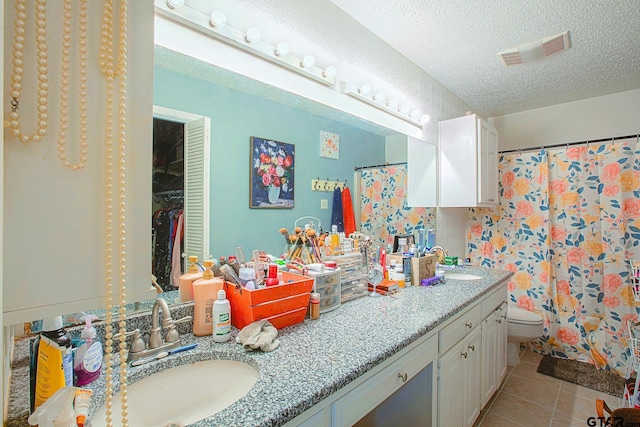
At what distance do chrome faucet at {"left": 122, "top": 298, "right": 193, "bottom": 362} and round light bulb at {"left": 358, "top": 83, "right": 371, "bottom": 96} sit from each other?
4.74 feet

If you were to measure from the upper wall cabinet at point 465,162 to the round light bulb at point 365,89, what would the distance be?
105 cm

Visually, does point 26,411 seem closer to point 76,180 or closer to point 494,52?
point 76,180

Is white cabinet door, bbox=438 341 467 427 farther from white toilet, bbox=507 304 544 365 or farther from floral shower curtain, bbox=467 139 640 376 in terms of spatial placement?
floral shower curtain, bbox=467 139 640 376

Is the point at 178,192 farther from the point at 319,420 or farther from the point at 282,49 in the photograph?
the point at 319,420

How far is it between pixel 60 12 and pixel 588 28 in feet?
8.21

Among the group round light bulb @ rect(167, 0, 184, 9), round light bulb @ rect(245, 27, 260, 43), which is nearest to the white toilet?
round light bulb @ rect(245, 27, 260, 43)

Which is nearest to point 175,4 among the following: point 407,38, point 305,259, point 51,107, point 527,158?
point 51,107

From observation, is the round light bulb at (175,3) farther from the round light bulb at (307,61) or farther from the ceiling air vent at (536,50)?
the ceiling air vent at (536,50)

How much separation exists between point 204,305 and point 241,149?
0.66 m

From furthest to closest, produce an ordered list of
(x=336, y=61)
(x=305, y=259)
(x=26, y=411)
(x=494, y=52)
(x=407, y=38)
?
(x=494, y=52), (x=407, y=38), (x=336, y=61), (x=305, y=259), (x=26, y=411)

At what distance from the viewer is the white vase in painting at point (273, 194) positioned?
1452 mm

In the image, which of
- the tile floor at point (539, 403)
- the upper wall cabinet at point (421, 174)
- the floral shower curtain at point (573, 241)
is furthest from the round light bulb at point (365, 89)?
the tile floor at point (539, 403)

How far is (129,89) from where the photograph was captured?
0.57m

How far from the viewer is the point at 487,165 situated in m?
2.58
